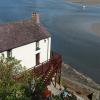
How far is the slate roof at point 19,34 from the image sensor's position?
35.3 metres

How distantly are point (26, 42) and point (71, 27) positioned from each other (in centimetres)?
4796

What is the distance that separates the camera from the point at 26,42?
1451 inches

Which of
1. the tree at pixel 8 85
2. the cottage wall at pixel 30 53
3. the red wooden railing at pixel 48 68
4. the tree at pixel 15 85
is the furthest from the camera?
the cottage wall at pixel 30 53

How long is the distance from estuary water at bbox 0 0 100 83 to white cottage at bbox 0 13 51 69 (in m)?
15.5

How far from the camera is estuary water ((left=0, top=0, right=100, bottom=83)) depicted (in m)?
59.0

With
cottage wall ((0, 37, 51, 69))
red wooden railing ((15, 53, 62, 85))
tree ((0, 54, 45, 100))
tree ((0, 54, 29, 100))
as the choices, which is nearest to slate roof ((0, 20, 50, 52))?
cottage wall ((0, 37, 51, 69))

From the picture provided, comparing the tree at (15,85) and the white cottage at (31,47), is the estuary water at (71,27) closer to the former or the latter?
the white cottage at (31,47)

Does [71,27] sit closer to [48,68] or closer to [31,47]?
[31,47]

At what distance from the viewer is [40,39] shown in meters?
38.8

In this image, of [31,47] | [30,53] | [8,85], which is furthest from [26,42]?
[8,85]

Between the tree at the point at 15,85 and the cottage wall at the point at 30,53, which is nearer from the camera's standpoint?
the tree at the point at 15,85

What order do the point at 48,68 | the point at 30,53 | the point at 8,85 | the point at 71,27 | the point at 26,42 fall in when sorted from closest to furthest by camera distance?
the point at 8,85
the point at 26,42
the point at 48,68
the point at 30,53
the point at 71,27

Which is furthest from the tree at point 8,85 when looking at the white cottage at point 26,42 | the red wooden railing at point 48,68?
the red wooden railing at point 48,68

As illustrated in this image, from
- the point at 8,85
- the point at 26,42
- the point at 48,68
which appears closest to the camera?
the point at 8,85
